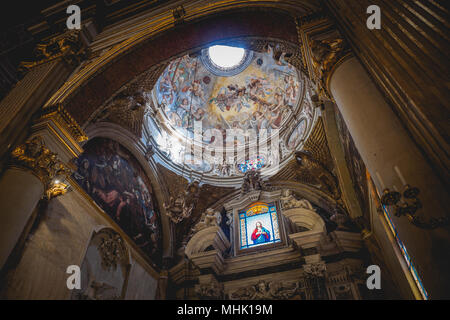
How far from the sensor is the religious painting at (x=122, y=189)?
8.15m

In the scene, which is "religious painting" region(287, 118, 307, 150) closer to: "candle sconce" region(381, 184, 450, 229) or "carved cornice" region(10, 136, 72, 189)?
"carved cornice" region(10, 136, 72, 189)

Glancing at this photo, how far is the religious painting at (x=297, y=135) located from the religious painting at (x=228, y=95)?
125 centimetres

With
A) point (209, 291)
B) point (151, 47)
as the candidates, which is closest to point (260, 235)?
point (209, 291)

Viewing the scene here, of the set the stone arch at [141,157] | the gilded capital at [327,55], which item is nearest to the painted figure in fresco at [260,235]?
the stone arch at [141,157]

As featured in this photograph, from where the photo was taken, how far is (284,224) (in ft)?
33.1

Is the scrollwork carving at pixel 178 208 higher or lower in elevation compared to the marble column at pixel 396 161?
higher

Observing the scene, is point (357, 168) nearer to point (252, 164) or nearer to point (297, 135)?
point (297, 135)

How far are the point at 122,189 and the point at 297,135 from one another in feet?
22.6

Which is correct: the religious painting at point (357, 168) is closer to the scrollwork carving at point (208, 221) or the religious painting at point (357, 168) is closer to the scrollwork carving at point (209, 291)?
the scrollwork carving at point (208, 221)

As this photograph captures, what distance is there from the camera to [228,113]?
50.3 feet
